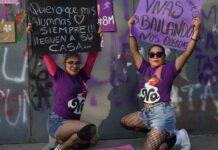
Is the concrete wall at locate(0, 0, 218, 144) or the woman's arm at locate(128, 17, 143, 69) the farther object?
the concrete wall at locate(0, 0, 218, 144)

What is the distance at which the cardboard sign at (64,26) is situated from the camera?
5.66m

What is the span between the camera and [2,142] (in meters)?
6.32

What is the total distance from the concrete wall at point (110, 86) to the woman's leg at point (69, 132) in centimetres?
81

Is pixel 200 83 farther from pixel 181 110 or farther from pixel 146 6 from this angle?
pixel 146 6

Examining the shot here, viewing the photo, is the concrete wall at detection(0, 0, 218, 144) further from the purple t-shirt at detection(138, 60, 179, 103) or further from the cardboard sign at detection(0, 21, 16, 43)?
the purple t-shirt at detection(138, 60, 179, 103)

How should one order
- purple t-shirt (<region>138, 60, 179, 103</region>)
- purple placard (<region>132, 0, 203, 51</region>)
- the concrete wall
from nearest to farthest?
purple t-shirt (<region>138, 60, 179, 103</region>) < purple placard (<region>132, 0, 203, 51</region>) < the concrete wall

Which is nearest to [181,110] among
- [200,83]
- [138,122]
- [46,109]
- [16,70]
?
[200,83]

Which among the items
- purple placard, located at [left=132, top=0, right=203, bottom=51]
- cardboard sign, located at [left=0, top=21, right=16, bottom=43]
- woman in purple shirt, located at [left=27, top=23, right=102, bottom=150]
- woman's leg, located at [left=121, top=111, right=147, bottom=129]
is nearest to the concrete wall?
cardboard sign, located at [left=0, top=21, right=16, bottom=43]

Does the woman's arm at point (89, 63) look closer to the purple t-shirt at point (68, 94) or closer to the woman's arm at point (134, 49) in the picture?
the purple t-shirt at point (68, 94)

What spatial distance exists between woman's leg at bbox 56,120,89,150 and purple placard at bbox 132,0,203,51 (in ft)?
4.42

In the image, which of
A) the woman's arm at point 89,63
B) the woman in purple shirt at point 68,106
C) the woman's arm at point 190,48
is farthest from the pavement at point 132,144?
the woman's arm at point 190,48

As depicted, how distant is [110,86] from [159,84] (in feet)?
3.04

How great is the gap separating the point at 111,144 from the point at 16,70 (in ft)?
5.03

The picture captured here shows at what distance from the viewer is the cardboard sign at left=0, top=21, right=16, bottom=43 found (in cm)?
610
